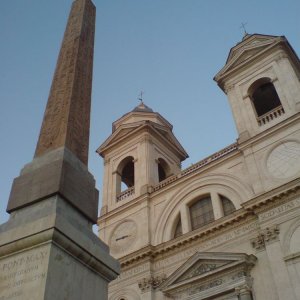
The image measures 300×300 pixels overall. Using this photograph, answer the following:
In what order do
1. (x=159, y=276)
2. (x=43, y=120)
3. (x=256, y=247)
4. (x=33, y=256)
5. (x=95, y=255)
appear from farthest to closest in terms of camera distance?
(x=159, y=276) → (x=256, y=247) → (x=43, y=120) → (x=95, y=255) → (x=33, y=256)

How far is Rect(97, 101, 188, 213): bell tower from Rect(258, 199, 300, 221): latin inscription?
6.80m

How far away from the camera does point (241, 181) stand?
54.4ft

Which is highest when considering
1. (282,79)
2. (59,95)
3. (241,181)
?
(282,79)

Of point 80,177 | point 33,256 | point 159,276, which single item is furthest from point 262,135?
point 33,256

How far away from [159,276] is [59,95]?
36.8ft

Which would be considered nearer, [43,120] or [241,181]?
[43,120]

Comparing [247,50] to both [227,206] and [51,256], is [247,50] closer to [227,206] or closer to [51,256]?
[227,206]

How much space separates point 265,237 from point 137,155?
9786 millimetres

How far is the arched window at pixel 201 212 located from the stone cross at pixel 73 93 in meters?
10.4

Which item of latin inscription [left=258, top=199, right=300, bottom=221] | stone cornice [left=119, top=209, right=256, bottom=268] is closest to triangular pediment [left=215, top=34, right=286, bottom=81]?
stone cornice [left=119, top=209, right=256, bottom=268]

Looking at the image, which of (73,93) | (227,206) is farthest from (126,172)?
(73,93)

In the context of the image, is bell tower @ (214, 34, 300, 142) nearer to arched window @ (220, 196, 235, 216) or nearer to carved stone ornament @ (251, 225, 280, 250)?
arched window @ (220, 196, 235, 216)

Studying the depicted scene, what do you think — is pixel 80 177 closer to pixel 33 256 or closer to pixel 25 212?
pixel 25 212

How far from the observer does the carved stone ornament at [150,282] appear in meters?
16.3
